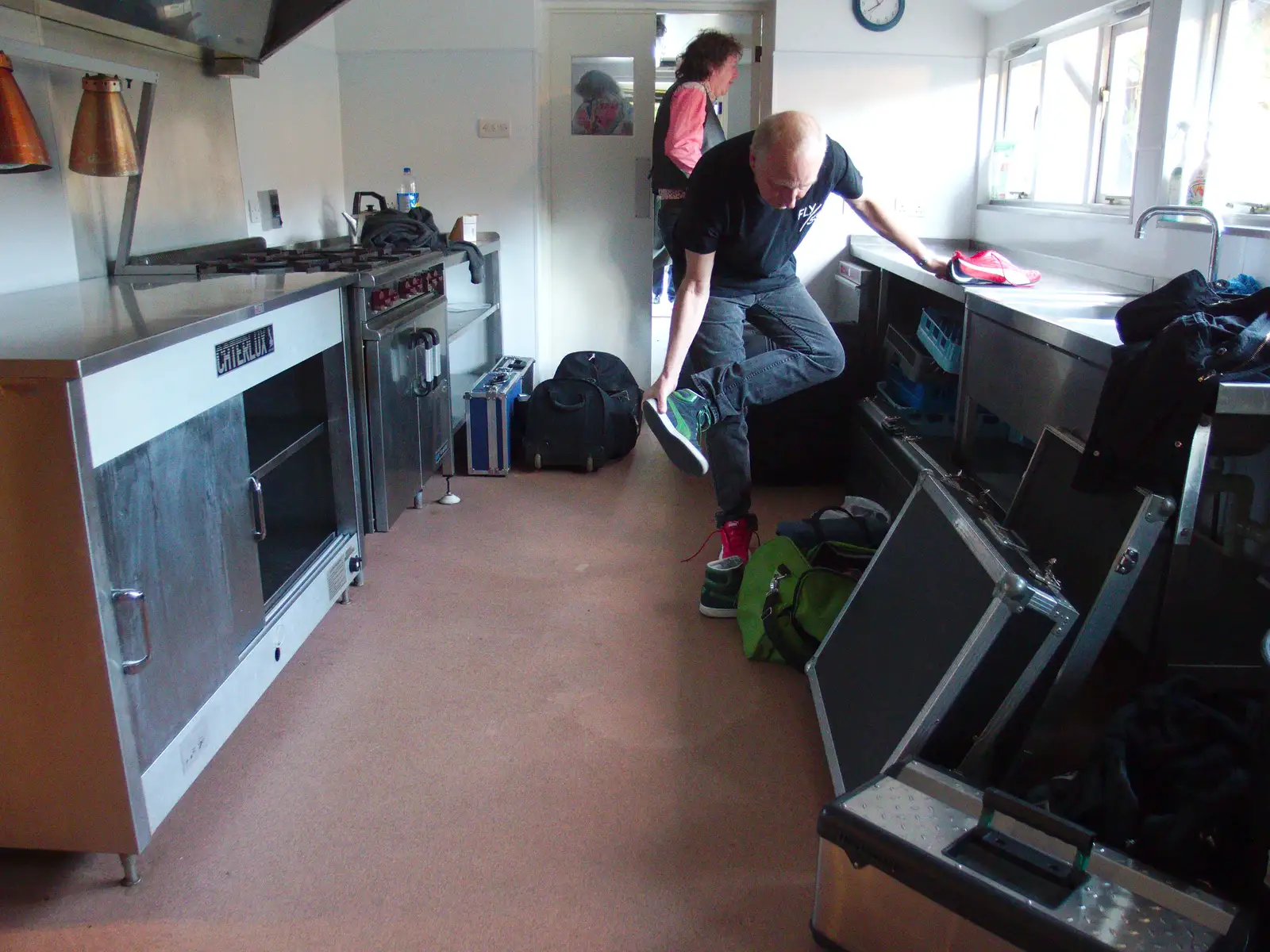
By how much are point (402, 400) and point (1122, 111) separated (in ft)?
8.60

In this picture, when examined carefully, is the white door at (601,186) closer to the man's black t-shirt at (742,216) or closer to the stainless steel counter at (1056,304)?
the stainless steel counter at (1056,304)

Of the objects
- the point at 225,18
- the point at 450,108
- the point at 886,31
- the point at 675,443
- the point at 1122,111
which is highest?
the point at 886,31

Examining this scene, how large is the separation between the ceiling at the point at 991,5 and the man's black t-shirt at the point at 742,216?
1.93 metres

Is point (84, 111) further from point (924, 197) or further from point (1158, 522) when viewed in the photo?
point (924, 197)

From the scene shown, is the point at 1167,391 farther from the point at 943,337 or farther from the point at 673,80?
the point at 673,80

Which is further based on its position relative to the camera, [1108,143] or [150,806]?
[1108,143]

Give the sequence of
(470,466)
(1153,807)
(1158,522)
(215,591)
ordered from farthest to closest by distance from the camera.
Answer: (470,466) < (215,591) < (1158,522) < (1153,807)

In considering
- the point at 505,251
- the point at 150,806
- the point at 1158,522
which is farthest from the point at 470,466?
the point at 1158,522

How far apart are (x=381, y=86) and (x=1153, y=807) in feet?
14.5

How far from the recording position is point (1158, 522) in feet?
5.65

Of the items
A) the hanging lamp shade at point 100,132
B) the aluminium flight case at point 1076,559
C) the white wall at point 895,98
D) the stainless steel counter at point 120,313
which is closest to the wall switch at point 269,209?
the stainless steel counter at point 120,313

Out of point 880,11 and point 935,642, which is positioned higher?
point 880,11

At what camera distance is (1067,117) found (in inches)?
157

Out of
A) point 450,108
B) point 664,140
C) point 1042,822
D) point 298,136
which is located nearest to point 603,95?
point 450,108
